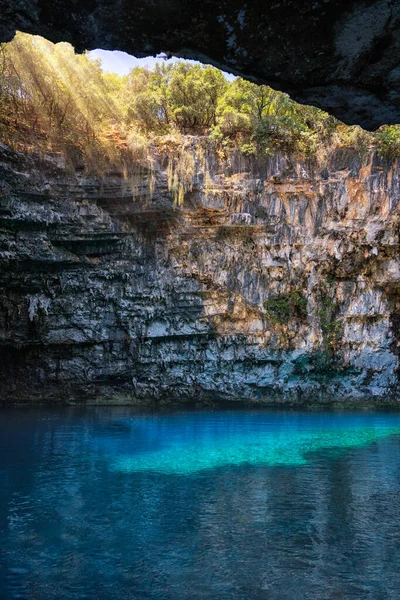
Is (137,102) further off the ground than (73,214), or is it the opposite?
(137,102)

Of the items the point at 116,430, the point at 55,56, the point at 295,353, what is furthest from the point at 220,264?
the point at 55,56

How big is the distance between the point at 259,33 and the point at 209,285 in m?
20.3

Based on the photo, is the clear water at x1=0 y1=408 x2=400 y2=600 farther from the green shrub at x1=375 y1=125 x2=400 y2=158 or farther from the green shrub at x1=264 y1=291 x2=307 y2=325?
the green shrub at x1=375 y1=125 x2=400 y2=158

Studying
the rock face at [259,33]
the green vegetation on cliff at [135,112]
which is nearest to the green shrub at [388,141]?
the green vegetation on cliff at [135,112]

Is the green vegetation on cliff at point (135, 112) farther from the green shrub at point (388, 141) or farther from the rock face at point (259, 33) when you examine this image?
the rock face at point (259, 33)

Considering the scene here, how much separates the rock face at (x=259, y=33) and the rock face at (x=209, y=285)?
1735 centimetres

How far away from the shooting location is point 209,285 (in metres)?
23.1

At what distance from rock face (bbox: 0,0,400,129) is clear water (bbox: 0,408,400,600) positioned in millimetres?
5172

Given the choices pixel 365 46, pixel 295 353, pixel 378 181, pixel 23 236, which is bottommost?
pixel 295 353

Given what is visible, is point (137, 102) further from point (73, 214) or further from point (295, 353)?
point (295, 353)

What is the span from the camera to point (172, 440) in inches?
593

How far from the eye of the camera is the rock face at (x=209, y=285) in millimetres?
20891

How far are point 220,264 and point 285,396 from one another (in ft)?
25.1

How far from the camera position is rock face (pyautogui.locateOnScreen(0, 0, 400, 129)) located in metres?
2.63
